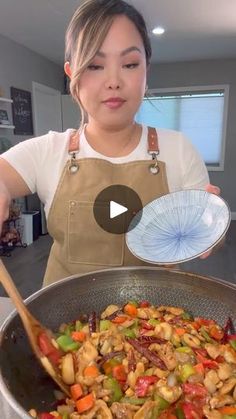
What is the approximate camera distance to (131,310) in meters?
0.72

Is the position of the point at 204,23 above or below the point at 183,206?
above

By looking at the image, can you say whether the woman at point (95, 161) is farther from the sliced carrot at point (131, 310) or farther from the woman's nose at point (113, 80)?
the sliced carrot at point (131, 310)

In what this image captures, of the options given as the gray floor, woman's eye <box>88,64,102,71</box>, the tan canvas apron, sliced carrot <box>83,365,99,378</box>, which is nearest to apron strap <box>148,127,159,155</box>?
the tan canvas apron

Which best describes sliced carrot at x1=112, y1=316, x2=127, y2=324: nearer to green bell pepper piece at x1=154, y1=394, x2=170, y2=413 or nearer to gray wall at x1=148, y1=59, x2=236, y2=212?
green bell pepper piece at x1=154, y1=394, x2=170, y2=413

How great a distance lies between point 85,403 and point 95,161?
54 cm

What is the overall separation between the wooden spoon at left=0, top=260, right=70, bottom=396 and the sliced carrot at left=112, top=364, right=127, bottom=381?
0.27ft

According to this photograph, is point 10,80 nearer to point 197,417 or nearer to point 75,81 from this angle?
point 75,81

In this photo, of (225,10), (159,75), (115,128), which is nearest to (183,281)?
(115,128)

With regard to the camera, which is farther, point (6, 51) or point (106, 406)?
point (6, 51)

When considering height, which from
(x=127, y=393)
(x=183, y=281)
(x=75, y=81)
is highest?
(x=75, y=81)

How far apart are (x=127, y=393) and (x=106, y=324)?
0.15 metres

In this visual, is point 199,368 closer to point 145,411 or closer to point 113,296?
point 145,411

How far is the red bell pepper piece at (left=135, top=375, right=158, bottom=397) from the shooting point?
0.54m

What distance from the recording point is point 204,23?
327cm
